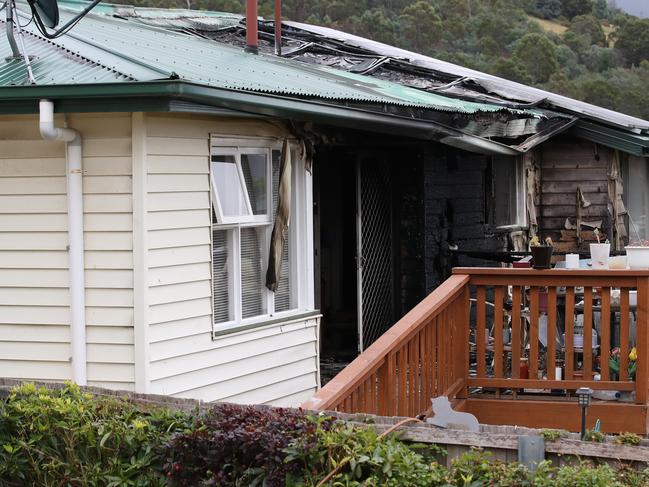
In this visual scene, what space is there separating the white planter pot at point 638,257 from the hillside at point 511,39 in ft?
74.5

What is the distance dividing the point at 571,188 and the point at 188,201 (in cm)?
778

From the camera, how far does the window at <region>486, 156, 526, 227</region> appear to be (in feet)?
44.1

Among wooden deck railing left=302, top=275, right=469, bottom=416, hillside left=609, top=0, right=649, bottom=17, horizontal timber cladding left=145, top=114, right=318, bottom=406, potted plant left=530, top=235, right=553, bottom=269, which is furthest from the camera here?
hillside left=609, top=0, right=649, bottom=17

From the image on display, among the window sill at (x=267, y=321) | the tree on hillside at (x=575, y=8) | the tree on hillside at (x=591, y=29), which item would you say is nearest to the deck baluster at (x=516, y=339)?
the window sill at (x=267, y=321)

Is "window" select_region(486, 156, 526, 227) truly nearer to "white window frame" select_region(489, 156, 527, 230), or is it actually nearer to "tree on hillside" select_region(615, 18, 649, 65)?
"white window frame" select_region(489, 156, 527, 230)

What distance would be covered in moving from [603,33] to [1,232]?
156ft

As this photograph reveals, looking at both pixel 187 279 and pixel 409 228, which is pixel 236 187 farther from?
pixel 409 228

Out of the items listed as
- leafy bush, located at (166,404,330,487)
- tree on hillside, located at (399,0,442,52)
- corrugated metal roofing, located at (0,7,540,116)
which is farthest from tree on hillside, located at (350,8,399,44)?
leafy bush, located at (166,404,330,487)

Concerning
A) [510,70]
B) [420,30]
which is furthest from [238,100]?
[420,30]

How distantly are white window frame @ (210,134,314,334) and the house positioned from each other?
0.6 inches

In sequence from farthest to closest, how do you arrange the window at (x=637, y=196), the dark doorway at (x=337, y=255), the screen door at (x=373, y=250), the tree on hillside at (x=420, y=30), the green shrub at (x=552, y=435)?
the tree on hillside at (x=420, y=30)
the window at (x=637, y=196)
the dark doorway at (x=337, y=255)
the screen door at (x=373, y=250)
the green shrub at (x=552, y=435)

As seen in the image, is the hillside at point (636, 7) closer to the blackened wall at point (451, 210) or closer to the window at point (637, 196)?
the window at point (637, 196)

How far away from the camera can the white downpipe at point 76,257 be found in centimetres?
734

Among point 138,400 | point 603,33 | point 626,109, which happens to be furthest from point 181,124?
point 603,33
